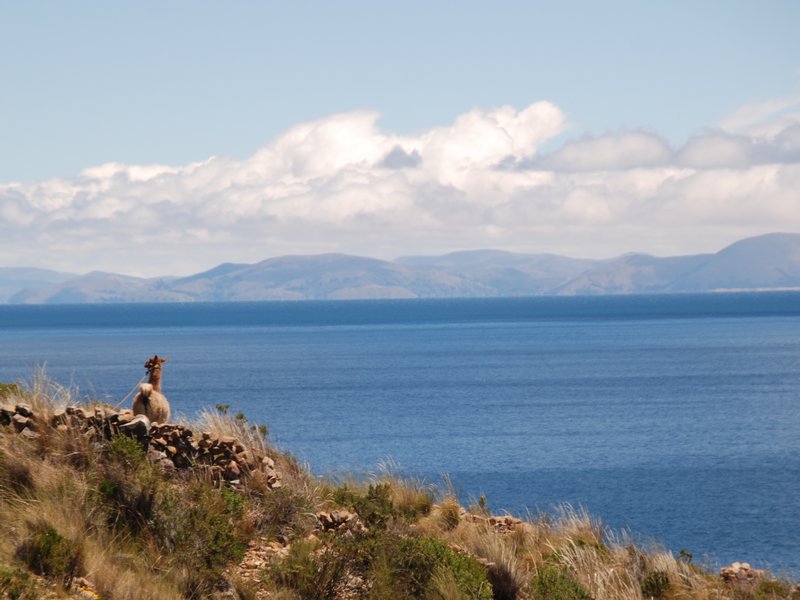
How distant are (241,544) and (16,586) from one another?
12.1 feet

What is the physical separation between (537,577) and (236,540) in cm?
418

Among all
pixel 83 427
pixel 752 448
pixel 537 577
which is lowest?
pixel 752 448

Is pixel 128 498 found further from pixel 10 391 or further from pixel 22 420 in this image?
pixel 10 391

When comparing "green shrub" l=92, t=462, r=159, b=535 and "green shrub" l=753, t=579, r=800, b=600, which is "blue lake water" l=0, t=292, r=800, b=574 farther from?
"green shrub" l=753, t=579, r=800, b=600

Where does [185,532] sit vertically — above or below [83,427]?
below

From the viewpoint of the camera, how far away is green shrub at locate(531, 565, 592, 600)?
1273cm

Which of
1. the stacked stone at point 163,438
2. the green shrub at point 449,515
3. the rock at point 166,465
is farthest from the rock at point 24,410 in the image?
the green shrub at point 449,515

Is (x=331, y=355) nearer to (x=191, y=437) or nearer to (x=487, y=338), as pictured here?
(x=487, y=338)

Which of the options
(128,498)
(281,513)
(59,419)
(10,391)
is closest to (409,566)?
(281,513)

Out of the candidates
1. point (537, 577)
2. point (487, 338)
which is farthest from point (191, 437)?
point (487, 338)

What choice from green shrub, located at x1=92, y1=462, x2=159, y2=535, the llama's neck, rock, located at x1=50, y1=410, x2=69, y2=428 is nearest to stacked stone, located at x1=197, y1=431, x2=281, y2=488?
the llama's neck

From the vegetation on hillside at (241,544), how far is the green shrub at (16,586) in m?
0.02

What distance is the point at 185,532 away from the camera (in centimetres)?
1265

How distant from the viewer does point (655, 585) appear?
48.6 ft
